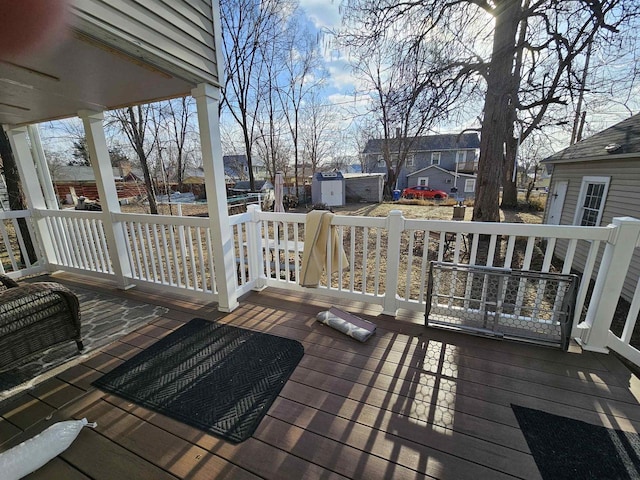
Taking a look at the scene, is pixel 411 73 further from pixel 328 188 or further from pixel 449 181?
pixel 449 181

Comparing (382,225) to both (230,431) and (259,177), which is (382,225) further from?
(259,177)

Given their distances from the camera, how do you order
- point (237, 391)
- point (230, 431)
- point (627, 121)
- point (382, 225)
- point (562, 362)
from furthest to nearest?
point (627, 121)
point (382, 225)
point (562, 362)
point (237, 391)
point (230, 431)

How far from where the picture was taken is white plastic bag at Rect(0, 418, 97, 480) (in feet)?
4.11

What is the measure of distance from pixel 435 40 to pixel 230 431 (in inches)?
256

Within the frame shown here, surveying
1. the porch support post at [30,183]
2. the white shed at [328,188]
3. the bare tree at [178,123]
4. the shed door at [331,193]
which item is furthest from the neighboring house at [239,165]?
the porch support post at [30,183]

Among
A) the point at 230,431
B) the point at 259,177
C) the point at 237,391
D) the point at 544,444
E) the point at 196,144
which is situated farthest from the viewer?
the point at 259,177

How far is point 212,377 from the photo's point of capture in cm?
189

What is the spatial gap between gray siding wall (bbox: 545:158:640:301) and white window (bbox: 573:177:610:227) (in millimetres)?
116

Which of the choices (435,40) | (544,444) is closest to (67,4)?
(544,444)

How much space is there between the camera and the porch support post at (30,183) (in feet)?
11.9

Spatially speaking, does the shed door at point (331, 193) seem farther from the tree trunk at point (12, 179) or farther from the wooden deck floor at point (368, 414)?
the wooden deck floor at point (368, 414)

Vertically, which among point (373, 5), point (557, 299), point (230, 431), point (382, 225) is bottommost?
point (230, 431)

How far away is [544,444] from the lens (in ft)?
4.57

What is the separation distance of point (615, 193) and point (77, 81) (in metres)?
8.63
